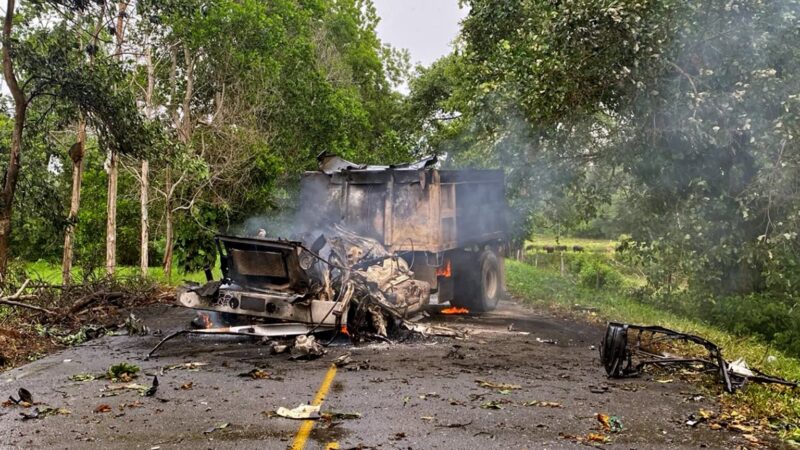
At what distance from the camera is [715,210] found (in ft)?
39.6

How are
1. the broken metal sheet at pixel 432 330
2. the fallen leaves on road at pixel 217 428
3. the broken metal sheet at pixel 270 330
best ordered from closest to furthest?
the fallen leaves on road at pixel 217 428 → the broken metal sheet at pixel 270 330 → the broken metal sheet at pixel 432 330

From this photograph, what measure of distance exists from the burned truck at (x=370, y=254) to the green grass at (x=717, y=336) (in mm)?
2165

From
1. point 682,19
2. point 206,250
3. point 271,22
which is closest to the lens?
point 682,19

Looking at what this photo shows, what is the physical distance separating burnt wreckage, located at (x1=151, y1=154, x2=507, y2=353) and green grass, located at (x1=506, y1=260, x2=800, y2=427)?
7.10 feet

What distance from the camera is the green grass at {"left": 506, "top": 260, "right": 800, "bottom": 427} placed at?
5988 mm

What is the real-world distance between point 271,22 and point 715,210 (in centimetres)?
1238

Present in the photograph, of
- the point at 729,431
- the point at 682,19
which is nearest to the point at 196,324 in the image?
the point at 729,431

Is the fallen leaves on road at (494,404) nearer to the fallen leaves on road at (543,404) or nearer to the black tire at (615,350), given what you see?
the fallen leaves on road at (543,404)

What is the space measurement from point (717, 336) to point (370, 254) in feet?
18.4

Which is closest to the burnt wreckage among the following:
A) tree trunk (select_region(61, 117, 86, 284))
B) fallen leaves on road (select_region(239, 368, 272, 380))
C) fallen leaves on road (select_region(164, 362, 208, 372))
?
fallen leaves on road (select_region(164, 362, 208, 372))

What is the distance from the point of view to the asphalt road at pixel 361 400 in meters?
4.99

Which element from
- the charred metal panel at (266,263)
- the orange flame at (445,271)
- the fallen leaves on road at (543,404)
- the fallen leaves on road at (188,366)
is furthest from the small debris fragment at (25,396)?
the orange flame at (445,271)

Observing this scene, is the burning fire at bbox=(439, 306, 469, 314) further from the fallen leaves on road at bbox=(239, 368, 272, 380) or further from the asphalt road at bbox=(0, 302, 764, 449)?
the fallen leaves on road at bbox=(239, 368, 272, 380)

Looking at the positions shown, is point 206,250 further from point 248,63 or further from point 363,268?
point 363,268
